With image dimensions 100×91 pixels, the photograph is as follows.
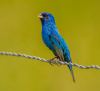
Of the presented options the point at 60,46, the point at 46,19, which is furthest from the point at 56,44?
the point at 46,19

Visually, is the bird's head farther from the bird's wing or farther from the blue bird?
the bird's wing

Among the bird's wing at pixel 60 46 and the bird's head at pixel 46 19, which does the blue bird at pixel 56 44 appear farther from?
the bird's head at pixel 46 19

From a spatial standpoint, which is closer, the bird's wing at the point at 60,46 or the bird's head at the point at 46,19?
the bird's wing at the point at 60,46

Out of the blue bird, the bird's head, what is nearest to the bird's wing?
the blue bird

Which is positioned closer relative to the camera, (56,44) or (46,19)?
(56,44)

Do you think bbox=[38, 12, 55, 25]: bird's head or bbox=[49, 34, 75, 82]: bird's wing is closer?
bbox=[49, 34, 75, 82]: bird's wing

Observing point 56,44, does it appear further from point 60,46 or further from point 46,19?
point 46,19

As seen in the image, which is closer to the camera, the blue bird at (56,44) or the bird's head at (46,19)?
the blue bird at (56,44)

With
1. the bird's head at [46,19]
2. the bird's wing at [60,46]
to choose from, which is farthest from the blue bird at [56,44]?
the bird's head at [46,19]

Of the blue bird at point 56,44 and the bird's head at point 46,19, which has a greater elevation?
the bird's head at point 46,19

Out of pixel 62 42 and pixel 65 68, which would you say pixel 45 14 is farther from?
pixel 65 68

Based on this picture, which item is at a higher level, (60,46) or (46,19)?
(46,19)

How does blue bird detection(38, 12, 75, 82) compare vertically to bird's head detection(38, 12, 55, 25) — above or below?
below
